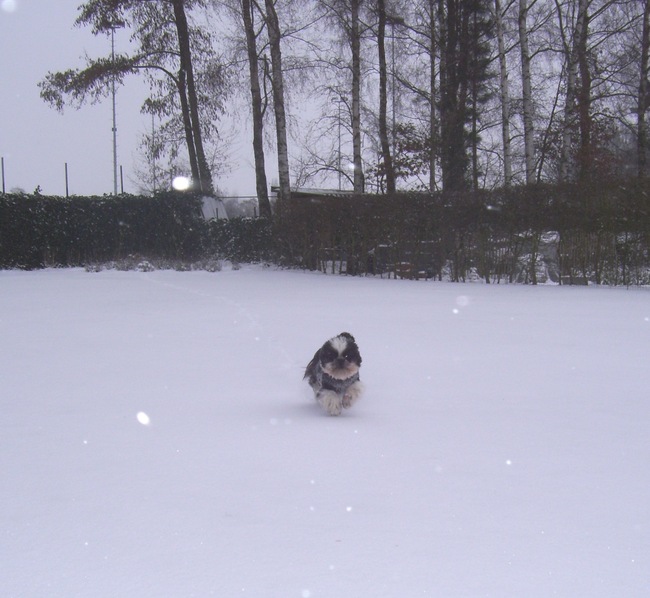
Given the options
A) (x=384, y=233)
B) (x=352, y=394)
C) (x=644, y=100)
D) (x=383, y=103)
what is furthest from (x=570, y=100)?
(x=352, y=394)

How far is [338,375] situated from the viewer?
12.9 feet

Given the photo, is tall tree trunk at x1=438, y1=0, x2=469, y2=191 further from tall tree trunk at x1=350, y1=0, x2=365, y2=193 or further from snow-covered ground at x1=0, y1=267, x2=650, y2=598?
snow-covered ground at x1=0, y1=267, x2=650, y2=598

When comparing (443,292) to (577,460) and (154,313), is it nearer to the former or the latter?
(154,313)

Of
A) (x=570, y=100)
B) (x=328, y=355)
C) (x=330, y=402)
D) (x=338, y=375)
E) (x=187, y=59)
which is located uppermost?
(x=187, y=59)

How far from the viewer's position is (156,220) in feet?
59.4

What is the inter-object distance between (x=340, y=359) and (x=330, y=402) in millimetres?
298

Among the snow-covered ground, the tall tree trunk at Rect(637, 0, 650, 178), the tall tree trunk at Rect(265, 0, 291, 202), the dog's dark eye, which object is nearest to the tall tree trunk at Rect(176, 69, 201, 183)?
the tall tree trunk at Rect(265, 0, 291, 202)

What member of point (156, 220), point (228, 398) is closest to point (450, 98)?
point (156, 220)

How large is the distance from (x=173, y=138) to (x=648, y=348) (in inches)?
786

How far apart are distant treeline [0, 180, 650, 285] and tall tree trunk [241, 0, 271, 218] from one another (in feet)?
5.88

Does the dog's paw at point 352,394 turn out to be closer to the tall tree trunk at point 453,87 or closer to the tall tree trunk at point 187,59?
the tall tree trunk at point 453,87

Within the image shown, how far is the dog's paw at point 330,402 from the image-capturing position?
4008mm

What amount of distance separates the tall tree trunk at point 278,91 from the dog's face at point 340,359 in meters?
12.5

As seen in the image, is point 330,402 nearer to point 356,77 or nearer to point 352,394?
point 352,394
